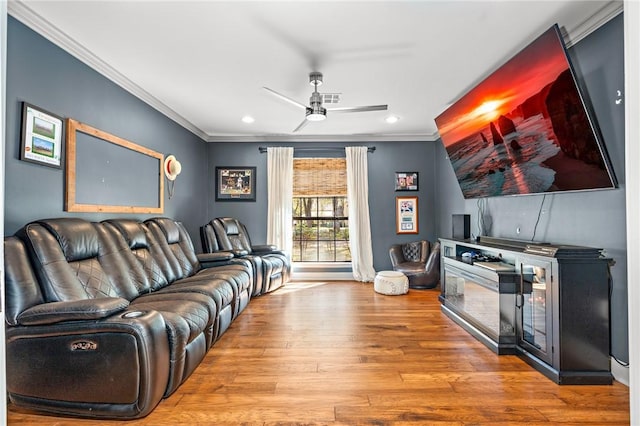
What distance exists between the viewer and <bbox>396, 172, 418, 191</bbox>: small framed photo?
557 centimetres

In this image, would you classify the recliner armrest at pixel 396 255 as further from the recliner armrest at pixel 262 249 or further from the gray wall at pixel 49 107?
the gray wall at pixel 49 107

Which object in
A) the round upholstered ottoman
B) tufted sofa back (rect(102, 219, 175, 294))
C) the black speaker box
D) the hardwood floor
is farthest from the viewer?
the round upholstered ottoman

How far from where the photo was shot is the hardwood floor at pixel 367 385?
1.83 metres

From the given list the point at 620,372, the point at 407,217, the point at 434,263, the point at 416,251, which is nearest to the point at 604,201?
the point at 620,372

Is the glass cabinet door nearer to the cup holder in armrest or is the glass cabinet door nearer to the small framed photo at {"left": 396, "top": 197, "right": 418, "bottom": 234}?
the cup holder in armrest

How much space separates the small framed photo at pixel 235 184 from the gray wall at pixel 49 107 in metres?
1.78

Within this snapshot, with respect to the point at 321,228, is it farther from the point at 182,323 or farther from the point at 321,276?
the point at 182,323

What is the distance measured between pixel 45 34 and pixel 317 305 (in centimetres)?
356

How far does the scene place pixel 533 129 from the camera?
8.47 ft

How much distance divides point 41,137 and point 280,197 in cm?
341

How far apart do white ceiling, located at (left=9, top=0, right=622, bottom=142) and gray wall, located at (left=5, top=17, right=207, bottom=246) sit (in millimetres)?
117

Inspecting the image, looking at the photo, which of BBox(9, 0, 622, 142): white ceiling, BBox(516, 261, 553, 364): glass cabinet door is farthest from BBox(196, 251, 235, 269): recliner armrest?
BBox(516, 261, 553, 364): glass cabinet door

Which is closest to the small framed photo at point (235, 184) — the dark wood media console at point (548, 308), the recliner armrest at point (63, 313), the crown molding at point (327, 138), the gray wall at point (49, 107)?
the crown molding at point (327, 138)

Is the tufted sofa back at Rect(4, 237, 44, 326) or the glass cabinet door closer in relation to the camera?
the tufted sofa back at Rect(4, 237, 44, 326)
